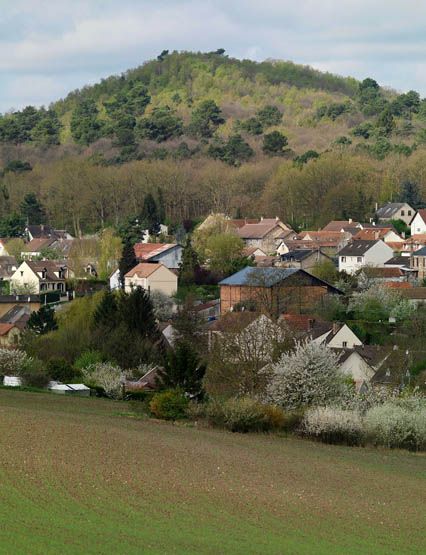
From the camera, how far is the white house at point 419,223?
3406 inches

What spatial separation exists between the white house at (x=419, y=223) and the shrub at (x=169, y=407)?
5400 cm

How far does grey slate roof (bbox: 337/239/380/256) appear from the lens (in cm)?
7362

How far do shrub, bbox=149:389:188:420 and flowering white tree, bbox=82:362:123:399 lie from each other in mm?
6534

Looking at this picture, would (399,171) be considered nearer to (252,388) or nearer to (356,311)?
(356,311)

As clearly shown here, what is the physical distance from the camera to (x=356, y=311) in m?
55.6

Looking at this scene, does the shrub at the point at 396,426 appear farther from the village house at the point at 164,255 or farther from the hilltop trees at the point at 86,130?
the hilltop trees at the point at 86,130

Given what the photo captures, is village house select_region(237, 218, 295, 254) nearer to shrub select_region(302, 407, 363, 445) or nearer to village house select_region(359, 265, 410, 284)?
village house select_region(359, 265, 410, 284)

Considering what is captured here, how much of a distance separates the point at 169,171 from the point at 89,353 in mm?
59463

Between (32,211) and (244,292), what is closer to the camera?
(244,292)

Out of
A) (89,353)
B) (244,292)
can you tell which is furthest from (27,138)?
(89,353)

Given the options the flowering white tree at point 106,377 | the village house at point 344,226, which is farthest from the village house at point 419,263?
the flowering white tree at point 106,377

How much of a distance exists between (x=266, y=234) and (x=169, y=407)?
53.4 metres

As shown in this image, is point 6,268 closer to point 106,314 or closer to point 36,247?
point 36,247

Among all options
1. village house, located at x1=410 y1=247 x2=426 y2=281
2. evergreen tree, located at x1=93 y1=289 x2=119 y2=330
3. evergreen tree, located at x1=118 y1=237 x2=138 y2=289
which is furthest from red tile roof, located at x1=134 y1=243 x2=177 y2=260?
evergreen tree, located at x1=93 y1=289 x2=119 y2=330
